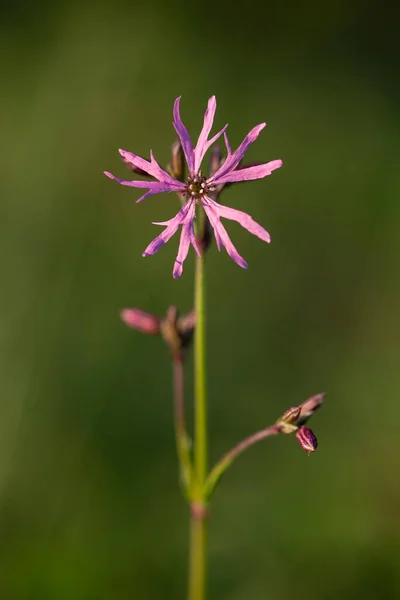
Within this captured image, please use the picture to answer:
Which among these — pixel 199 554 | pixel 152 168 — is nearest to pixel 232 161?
pixel 152 168

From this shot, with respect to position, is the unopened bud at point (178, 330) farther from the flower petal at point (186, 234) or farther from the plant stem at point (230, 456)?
the plant stem at point (230, 456)

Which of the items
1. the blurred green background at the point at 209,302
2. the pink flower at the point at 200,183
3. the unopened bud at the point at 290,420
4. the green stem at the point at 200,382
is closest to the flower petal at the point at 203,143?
the pink flower at the point at 200,183

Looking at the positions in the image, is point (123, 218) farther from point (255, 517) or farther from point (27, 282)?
point (255, 517)

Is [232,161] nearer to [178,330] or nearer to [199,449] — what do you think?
[178,330]

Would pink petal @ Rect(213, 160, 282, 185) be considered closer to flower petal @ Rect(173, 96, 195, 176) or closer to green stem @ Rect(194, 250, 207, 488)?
flower petal @ Rect(173, 96, 195, 176)

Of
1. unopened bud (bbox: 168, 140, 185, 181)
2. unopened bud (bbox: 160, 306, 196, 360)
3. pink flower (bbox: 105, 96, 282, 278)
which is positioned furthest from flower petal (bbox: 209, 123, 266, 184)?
unopened bud (bbox: 160, 306, 196, 360)

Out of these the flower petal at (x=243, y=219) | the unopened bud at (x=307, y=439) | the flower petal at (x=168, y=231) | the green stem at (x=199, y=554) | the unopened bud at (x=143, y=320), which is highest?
the flower petal at (x=243, y=219)
